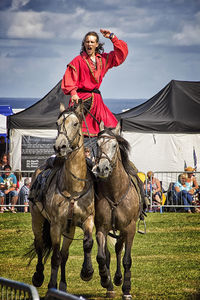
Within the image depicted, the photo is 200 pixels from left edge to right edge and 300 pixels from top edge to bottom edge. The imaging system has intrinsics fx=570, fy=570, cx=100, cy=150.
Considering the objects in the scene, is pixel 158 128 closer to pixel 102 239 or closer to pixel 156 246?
pixel 156 246

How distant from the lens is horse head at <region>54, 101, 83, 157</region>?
618cm

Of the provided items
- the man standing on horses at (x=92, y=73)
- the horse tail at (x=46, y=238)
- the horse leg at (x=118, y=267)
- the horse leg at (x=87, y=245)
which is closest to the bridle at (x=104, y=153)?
the man standing on horses at (x=92, y=73)

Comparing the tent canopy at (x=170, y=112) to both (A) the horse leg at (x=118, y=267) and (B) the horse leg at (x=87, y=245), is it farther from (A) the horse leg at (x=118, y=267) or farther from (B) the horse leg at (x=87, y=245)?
(B) the horse leg at (x=87, y=245)

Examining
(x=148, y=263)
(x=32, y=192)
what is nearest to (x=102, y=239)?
(x=32, y=192)

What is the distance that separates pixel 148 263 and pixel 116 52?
388cm

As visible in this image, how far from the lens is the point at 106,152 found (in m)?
6.67

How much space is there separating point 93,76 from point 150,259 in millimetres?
3968

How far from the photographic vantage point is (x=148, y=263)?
31.8 feet

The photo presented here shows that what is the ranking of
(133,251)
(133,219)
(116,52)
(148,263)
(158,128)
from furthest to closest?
1. (158,128)
2. (133,251)
3. (148,263)
4. (116,52)
5. (133,219)

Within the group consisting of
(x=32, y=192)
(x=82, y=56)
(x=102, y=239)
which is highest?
(x=82, y=56)

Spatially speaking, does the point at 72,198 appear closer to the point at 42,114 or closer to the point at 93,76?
the point at 93,76

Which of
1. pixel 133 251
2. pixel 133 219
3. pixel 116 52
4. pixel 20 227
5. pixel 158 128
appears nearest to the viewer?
pixel 133 219

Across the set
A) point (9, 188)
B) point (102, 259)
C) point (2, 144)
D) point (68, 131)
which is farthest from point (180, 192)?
point (68, 131)

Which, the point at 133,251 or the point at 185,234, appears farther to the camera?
the point at 185,234
